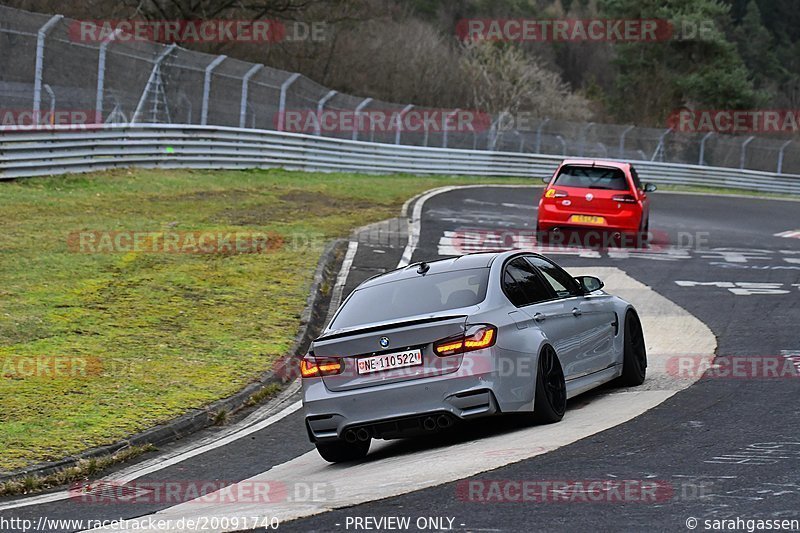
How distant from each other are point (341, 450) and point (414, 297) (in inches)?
50.9

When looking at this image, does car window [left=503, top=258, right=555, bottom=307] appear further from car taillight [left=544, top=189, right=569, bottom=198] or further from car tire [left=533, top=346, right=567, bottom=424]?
car taillight [left=544, top=189, right=569, bottom=198]

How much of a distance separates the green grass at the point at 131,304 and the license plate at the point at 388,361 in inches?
97.0

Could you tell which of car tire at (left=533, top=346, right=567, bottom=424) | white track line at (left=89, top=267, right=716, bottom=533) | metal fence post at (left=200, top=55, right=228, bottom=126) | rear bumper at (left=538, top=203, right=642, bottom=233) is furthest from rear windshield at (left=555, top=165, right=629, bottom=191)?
metal fence post at (left=200, top=55, right=228, bottom=126)

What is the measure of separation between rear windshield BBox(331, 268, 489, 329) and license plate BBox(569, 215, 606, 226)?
12.8 metres

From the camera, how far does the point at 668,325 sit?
14.4 m

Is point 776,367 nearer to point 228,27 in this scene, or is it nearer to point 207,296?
point 207,296

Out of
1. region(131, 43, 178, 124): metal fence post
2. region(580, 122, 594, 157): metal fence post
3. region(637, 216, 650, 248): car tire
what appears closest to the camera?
region(637, 216, 650, 248): car tire

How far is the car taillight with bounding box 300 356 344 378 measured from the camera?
28.8ft

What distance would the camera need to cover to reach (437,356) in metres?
8.52

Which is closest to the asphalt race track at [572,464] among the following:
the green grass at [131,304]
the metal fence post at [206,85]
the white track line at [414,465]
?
the white track line at [414,465]

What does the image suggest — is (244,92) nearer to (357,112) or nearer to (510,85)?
(357,112)

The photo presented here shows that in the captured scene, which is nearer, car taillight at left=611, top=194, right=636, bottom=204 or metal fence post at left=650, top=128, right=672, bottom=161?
car taillight at left=611, top=194, right=636, bottom=204

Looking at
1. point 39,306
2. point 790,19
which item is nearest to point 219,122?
point 39,306

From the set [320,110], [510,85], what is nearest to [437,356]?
[320,110]
